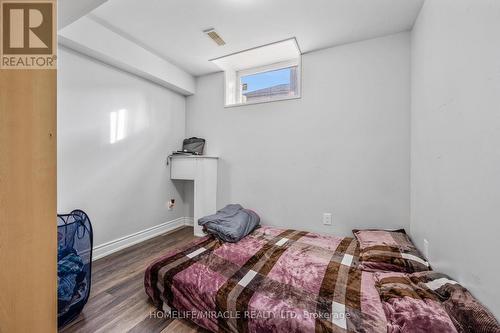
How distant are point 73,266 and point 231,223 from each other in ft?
4.29

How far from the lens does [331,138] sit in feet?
7.88

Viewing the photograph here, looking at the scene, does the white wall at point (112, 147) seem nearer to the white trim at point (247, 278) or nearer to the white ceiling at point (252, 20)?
the white ceiling at point (252, 20)

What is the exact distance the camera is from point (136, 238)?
2.67 m

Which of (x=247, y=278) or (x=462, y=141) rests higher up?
(x=462, y=141)

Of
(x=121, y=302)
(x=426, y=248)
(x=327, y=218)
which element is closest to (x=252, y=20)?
(x=327, y=218)

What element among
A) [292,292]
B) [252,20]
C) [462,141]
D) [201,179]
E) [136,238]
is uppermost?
[252,20]

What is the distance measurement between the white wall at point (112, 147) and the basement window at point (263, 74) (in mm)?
959

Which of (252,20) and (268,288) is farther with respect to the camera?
(252,20)

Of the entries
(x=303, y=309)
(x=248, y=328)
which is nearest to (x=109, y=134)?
(x=248, y=328)

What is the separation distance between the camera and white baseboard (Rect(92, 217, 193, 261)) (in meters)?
2.29

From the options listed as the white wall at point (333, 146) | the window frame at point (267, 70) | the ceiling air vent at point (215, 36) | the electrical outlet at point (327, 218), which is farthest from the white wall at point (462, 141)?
the ceiling air vent at point (215, 36)

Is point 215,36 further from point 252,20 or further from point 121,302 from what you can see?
point 121,302

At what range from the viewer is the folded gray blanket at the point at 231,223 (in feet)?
6.82

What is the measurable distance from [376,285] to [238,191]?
1930 mm
